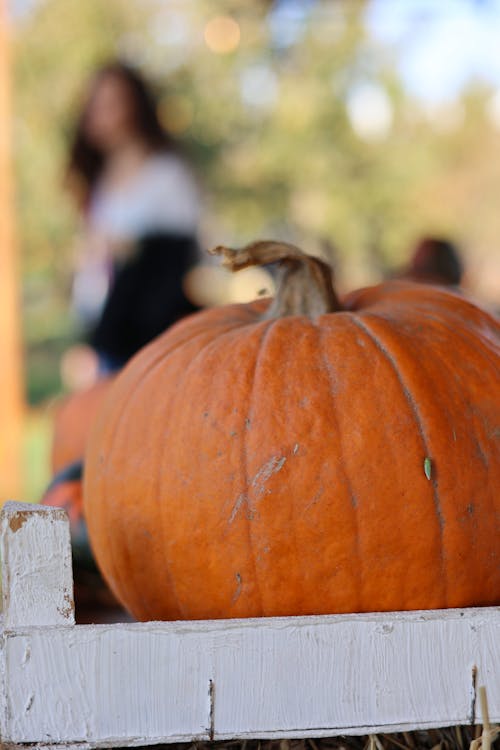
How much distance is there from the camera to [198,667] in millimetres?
915

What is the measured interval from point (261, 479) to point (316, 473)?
0.06 metres

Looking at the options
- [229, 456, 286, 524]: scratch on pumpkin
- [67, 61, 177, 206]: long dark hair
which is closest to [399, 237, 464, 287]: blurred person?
[67, 61, 177, 206]: long dark hair

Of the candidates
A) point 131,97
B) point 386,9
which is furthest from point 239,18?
point 131,97

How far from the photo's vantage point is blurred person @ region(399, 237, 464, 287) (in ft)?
15.4

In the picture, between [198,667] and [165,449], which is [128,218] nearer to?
[165,449]

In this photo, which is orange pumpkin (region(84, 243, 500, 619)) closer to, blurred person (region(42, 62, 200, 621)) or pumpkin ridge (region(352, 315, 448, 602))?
pumpkin ridge (region(352, 315, 448, 602))

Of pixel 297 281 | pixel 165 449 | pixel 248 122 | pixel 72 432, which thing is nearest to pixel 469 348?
pixel 297 281

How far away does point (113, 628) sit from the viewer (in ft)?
2.98

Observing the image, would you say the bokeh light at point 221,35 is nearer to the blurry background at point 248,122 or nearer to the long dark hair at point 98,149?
the blurry background at point 248,122

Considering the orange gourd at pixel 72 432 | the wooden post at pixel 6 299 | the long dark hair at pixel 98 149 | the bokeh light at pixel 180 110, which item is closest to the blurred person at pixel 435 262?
the long dark hair at pixel 98 149

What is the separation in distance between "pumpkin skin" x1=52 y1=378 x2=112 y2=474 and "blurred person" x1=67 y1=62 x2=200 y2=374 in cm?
80

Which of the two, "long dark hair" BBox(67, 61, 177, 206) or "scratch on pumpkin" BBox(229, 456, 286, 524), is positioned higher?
"long dark hair" BBox(67, 61, 177, 206)

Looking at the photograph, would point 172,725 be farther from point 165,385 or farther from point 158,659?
point 165,385

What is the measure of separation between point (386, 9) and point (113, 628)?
7.44 metres
